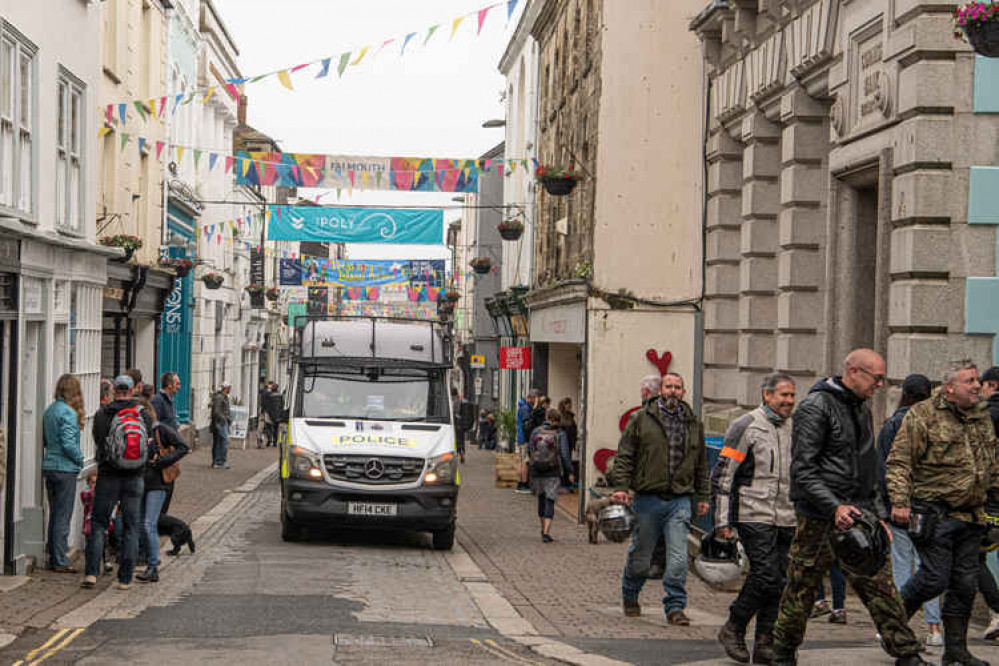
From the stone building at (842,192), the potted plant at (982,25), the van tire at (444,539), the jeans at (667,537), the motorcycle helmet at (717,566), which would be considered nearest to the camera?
the potted plant at (982,25)

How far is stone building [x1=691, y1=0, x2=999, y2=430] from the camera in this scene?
11.3 meters

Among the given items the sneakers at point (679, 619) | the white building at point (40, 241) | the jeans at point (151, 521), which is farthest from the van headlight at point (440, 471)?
the sneakers at point (679, 619)

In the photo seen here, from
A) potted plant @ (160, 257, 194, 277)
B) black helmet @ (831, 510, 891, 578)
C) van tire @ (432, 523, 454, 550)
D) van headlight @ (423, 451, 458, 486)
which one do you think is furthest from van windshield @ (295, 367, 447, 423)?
potted plant @ (160, 257, 194, 277)

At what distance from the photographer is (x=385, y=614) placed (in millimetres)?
10984

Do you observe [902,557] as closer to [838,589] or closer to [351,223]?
[838,589]

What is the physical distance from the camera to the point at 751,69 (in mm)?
16953

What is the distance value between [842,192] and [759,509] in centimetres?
588

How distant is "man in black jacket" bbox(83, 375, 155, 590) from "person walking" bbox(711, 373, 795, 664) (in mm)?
5604

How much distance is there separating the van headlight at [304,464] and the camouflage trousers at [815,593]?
915 centimetres

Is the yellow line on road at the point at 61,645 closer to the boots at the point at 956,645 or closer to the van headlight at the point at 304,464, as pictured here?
the boots at the point at 956,645

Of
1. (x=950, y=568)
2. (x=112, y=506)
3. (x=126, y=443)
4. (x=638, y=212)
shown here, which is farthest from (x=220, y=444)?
(x=950, y=568)

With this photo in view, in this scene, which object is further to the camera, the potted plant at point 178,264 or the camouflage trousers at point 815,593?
the potted plant at point 178,264

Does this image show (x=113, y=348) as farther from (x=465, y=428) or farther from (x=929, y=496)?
(x=929, y=496)

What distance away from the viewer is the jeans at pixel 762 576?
8781mm
